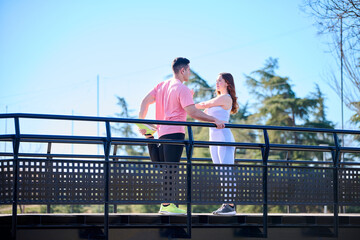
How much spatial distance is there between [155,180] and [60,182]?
1205 mm

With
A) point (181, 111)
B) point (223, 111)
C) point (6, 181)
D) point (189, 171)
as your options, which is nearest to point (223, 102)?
point (223, 111)

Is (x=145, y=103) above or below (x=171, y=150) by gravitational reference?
above

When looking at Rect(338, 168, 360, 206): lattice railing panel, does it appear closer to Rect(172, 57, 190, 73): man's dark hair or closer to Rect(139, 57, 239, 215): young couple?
Rect(139, 57, 239, 215): young couple

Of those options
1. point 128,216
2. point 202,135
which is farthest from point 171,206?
point 202,135

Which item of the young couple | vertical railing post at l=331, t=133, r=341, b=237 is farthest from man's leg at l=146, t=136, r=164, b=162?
vertical railing post at l=331, t=133, r=341, b=237

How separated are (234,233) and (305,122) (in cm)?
3412

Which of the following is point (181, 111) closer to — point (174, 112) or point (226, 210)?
point (174, 112)

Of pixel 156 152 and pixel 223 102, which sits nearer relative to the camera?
pixel 156 152

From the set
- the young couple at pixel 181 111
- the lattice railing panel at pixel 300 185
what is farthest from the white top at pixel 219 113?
the lattice railing panel at pixel 300 185

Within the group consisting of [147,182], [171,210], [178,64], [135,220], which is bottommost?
[135,220]

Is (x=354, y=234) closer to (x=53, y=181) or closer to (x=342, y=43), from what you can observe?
(x=53, y=181)

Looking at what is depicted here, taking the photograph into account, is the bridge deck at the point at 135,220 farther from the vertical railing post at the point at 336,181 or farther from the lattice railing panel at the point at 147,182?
the vertical railing post at the point at 336,181

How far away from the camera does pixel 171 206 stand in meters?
7.34

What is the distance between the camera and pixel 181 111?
760 centimetres
